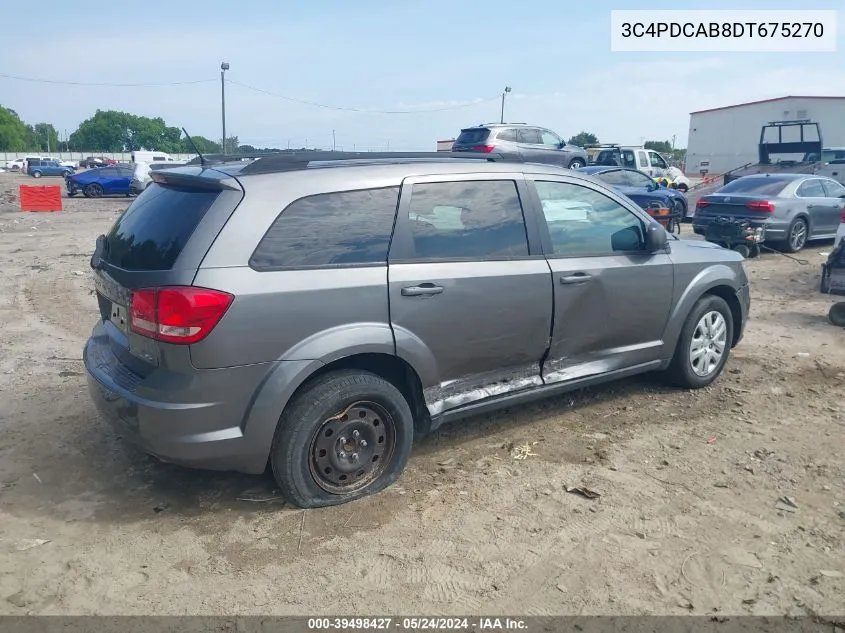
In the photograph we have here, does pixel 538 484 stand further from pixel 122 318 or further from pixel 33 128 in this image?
pixel 33 128

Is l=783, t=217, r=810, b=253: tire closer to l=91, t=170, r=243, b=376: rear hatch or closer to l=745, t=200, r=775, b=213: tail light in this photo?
l=745, t=200, r=775, b=213: tail light

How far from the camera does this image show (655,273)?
4.86 meters

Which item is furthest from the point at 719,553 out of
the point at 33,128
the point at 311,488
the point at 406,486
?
the point at 33,128

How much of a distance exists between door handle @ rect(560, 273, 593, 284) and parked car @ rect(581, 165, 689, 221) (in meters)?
10.1

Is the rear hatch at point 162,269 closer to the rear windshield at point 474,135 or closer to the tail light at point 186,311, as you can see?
the tail light at point 186,311

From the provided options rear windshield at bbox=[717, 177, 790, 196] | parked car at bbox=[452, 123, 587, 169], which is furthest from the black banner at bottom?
parked car at bbox=[452, 123, 587, 169]

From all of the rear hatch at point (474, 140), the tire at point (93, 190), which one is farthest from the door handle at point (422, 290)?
the tire at point (93, 190)

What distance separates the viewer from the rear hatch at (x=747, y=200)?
40.2 feet

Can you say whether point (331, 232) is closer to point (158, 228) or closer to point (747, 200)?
point (158, 228)

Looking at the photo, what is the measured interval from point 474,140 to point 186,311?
17.2 m

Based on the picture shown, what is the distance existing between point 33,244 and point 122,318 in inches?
450

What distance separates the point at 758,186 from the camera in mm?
12945

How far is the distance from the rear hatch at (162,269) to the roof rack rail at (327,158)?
27 centimetres

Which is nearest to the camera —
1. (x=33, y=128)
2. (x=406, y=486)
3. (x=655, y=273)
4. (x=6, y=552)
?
(x=6, y=552)
